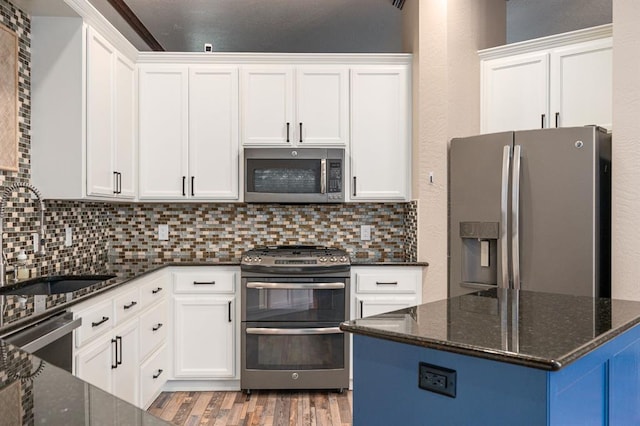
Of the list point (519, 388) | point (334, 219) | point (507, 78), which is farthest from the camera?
point (334, 219)

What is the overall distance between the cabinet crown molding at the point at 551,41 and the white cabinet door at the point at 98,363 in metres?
2.93

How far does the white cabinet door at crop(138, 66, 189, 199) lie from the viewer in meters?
3.67

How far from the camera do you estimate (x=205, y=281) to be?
3469 millimetres

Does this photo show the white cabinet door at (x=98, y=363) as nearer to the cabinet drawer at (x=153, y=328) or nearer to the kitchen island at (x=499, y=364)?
the cabinet drawer at (x=153, y=328)

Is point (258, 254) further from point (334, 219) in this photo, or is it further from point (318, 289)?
point (334, 219)

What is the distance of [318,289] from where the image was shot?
11.1ft

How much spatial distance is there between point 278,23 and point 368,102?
46.2 inches

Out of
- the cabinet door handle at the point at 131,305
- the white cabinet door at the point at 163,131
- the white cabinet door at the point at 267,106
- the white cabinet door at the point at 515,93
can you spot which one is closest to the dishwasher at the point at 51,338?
the cabinet door handle at the point at 131,305

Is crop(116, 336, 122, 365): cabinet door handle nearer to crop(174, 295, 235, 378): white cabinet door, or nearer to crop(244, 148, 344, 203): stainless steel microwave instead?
crop(174, 295, 235, 378): white cabinet door

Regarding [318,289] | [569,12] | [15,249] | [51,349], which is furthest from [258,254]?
[569,12]

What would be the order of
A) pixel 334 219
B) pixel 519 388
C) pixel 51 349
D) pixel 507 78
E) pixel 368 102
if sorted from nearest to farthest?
pixel 519 388 → pixel 51 349 → pixel 507 78 → pixel 368 102 → pixel 334 219

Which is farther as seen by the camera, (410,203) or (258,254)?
(410,203)

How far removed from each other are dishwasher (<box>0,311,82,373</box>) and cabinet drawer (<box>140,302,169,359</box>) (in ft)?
3.05

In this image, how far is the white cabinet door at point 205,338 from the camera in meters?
3.47
